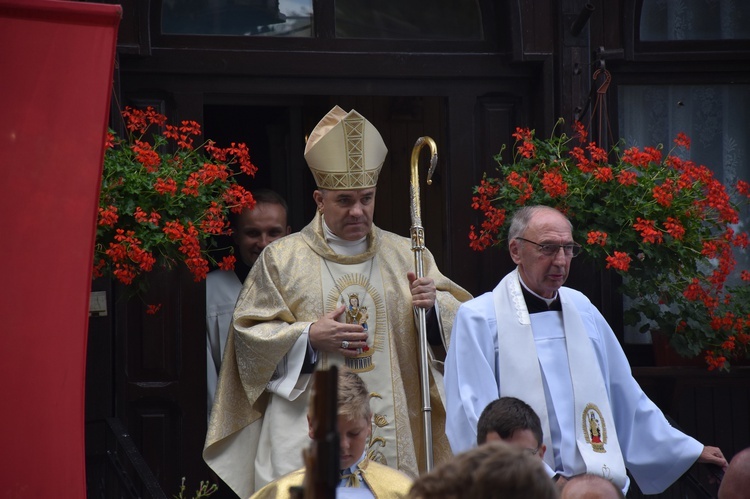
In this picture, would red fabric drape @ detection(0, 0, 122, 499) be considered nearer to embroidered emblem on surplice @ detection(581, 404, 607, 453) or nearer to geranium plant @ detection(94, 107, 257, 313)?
geranium plant @ detection(94, 107, 257, 313)

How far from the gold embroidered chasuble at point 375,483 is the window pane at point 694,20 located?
145 inches

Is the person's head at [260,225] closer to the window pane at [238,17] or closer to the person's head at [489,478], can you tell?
the window pane at [238,17]

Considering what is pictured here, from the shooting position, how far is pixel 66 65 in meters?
4.59

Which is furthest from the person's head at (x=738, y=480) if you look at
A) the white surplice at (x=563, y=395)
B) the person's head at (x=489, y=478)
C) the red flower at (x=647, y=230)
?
the red flower at (x=647, y=230)

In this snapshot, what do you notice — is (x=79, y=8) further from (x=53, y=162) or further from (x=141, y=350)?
(x=141, y=350)

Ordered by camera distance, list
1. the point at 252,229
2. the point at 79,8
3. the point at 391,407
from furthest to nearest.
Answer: the point at 252,229 < the point at 391,407 < the point at 79,8

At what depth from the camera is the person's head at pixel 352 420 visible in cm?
525

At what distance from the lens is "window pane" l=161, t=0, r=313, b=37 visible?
778cm

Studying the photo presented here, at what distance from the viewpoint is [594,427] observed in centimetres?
611

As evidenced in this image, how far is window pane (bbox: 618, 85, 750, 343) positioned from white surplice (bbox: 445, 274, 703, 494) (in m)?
2.06

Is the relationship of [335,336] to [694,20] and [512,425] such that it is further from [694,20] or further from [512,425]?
[694,20]

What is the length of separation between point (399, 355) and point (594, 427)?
1.23m

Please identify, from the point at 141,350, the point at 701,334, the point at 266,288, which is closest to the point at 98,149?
the point at 266,288

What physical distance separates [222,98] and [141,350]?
4.92 feet
